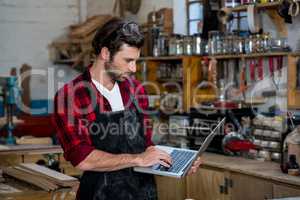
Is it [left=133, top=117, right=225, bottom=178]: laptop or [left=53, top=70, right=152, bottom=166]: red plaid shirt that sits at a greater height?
[left=53, top=70, right=152, bottom=166]: red plaid shirt

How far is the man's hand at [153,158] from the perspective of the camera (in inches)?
92.5

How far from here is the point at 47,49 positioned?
5.75 m

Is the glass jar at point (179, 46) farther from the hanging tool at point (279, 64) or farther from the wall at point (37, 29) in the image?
the wall at point (37, 29)

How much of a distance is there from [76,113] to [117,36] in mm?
364

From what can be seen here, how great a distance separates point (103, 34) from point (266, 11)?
178 cm

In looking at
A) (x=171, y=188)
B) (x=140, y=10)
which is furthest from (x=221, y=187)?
(x=140, y=10)

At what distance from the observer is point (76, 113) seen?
2.32m

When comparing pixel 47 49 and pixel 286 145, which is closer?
pixel 286 145

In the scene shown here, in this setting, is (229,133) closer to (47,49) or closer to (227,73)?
(227,73)

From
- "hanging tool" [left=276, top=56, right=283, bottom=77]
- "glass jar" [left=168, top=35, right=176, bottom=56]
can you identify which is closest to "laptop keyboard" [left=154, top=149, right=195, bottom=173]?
"hanging tool" [left=276, top=56, right=283, bottom=77]

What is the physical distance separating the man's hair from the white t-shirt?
149mm

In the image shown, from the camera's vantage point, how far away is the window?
4.60 metres

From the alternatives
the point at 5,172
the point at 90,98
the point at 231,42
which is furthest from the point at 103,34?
the point at 231,42

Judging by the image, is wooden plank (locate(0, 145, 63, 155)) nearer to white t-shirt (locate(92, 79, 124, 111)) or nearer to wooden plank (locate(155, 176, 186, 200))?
wooden plank (locate(155, 176, 186, 200))
